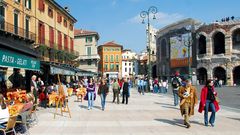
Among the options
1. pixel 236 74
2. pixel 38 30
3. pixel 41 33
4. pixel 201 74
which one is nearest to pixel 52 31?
→ pixel 41 33

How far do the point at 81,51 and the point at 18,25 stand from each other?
48829 mm

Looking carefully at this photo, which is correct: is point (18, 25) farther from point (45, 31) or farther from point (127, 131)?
point (127, 131)

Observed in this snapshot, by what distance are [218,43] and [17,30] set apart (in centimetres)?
4339

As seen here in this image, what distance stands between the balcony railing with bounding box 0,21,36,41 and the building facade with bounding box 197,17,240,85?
3738cm

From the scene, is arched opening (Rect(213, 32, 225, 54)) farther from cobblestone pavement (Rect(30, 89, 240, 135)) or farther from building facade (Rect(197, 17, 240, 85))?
cobblestone pavement (Rect(30, 89, 240, 135))

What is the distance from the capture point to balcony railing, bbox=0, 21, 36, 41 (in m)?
27.3

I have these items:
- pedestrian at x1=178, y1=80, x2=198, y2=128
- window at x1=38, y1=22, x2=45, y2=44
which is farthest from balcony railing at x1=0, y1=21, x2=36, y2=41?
pedestrian at x1=178, y1=80, x2=198, y2=128

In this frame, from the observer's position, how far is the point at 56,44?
4409 cm

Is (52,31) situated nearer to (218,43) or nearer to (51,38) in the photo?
(51,38)

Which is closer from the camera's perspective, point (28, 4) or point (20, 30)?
point (20, 30)

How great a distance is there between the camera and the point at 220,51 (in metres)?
62.9

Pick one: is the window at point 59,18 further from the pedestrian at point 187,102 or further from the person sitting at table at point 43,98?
the pedestrian at point 187,102

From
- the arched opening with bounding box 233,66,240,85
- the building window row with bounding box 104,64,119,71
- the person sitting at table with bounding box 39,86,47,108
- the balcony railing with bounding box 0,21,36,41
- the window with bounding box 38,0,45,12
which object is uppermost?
the window with bounding box 38,0,45,12

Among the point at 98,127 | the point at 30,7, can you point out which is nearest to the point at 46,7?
the point at 30,7
